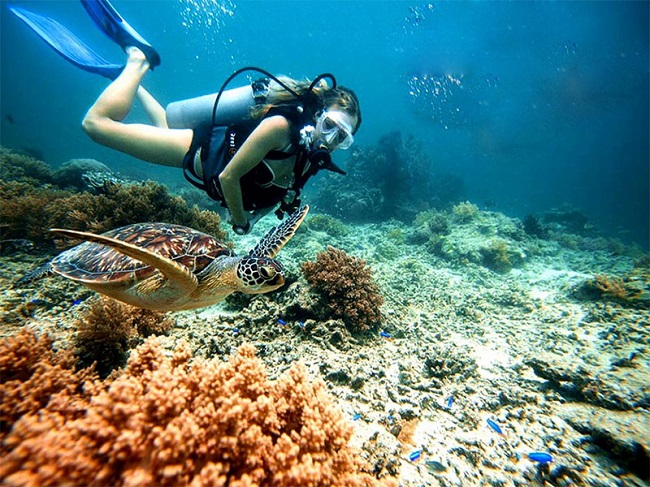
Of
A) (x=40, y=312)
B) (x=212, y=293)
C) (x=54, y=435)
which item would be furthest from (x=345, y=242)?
(x=54, y=435)

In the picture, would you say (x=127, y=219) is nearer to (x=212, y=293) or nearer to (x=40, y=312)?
(x=40, y=312)

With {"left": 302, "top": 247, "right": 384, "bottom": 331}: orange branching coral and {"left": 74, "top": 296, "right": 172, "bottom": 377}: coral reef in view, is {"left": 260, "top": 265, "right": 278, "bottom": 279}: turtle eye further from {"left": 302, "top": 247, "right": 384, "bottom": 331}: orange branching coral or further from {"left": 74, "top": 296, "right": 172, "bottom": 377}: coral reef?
{"left": 74, "top": 296, "right": 172, "bottom": 377}: coral reef

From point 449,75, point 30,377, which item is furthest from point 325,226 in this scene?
point 449,75

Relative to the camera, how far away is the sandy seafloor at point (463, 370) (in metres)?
1.97

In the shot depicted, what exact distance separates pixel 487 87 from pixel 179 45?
72.9m

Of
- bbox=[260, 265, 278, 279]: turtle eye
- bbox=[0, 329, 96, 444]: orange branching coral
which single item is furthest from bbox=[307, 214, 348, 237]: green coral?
bbox=[0, 329, 96, 444]: orange branching coral

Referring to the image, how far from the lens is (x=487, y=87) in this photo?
48.4 metres

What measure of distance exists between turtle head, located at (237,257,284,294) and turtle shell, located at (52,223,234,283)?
713mm

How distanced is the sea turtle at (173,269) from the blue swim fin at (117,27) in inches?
132

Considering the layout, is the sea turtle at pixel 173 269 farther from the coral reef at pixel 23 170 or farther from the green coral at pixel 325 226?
the coral reef at pixel 23 170

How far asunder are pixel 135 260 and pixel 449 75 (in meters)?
53.8

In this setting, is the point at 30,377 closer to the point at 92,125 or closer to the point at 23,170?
the point at 92,125

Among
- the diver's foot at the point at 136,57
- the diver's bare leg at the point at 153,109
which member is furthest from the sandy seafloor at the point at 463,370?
the diver's foot at the point at 136,57

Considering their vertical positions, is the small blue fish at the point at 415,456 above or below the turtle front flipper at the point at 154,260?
below
